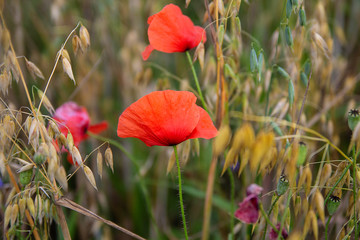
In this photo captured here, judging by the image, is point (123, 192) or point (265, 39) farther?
point (265, 39)

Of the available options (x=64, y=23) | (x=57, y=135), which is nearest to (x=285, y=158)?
(x=57, y=135)

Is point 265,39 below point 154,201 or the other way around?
the other way around

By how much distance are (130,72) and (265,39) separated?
25.3 inches

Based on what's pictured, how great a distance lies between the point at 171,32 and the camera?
0.84 m

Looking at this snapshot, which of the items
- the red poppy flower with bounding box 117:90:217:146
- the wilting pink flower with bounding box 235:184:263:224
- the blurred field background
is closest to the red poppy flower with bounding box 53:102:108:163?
the blurred field background

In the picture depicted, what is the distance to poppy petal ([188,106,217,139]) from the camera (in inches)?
28.6

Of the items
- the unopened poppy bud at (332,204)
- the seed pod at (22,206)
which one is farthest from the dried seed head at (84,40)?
the unopened poppy bud at (332,204)

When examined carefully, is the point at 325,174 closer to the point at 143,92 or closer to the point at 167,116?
the point at 167,116

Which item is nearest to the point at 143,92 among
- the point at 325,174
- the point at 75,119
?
the point at 75,119

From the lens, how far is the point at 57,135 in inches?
29.6

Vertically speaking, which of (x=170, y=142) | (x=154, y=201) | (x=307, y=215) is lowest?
(x=154, y=201)

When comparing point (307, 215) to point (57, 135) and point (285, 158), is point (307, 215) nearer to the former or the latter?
point (285, 158)

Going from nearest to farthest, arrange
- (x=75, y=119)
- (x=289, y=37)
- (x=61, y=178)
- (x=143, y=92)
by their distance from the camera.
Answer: (x=61, y=178)
(x=289, y=37)
(x=75, y=119)
(x=143, y=92)

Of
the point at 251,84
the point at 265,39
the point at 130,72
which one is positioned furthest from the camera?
the point at 265,39
